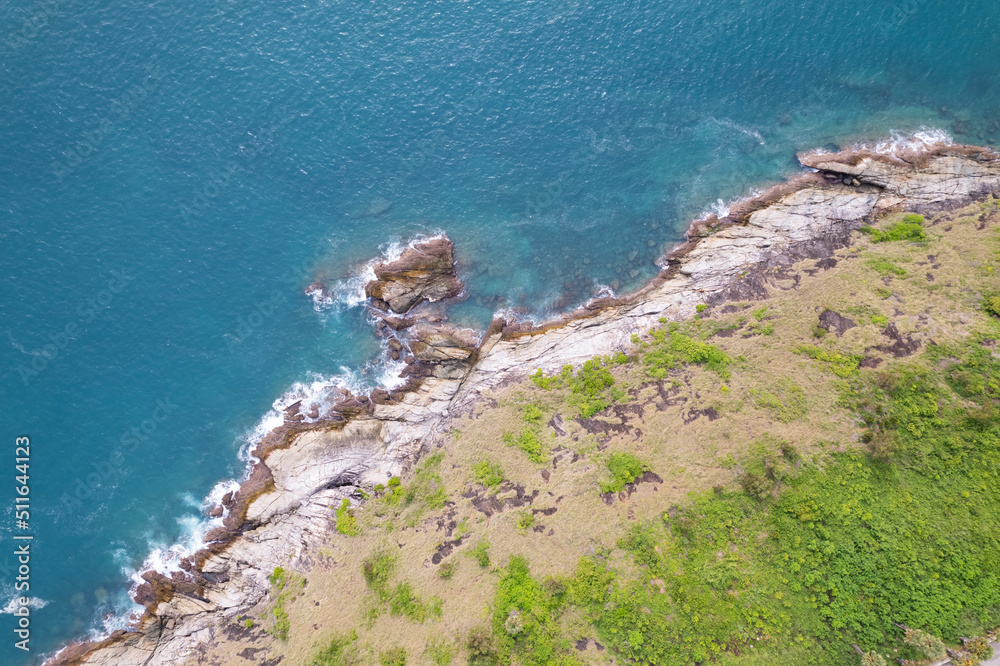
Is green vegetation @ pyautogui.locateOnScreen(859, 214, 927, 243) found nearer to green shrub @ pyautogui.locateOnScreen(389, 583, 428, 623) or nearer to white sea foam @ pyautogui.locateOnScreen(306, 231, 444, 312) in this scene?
white sea foam @ pyautogui.locateOnScreen(306, 231, 444, 312)

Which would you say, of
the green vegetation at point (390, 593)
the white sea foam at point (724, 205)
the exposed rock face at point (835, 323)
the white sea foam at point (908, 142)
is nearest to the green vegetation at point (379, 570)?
the green vegetation at point (390, 593)

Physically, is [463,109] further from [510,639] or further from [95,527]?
[95,527]

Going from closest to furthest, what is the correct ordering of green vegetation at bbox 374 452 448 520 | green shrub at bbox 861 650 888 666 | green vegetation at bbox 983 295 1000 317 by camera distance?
green shrub at bbox 861 650 888 666 < green vegetation at bbox 983 295 1000 317 < green vegetation at bbox 374 452 448 520

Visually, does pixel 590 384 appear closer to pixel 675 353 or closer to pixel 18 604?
pixel 675 353

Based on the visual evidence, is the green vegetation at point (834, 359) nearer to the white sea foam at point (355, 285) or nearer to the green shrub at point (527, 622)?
the green shrub at point (527, 622)

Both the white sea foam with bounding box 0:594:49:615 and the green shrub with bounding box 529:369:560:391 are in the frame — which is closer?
the green shrub with bounding box 529:369:560:391

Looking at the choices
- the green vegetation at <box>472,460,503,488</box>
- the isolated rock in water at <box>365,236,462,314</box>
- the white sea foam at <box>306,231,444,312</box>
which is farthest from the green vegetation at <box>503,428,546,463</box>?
the white sea foam at <box>306,231,444,312</box>

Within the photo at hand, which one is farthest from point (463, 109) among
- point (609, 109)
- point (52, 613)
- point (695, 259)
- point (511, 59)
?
point (52, 613)
